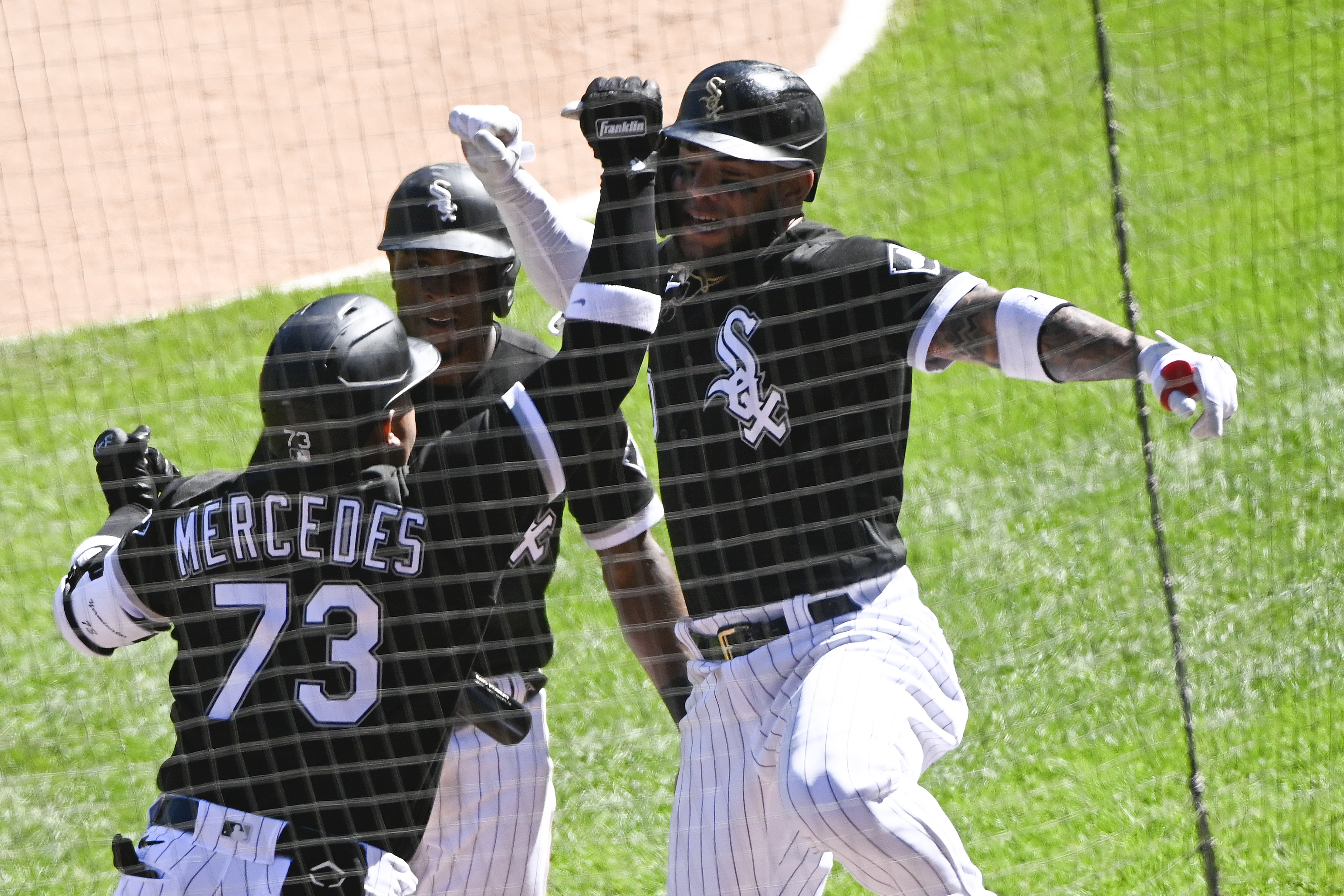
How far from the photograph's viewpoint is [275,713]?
121 inches

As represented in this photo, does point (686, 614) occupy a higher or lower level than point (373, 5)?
lower

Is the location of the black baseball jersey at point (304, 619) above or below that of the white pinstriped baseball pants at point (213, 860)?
above

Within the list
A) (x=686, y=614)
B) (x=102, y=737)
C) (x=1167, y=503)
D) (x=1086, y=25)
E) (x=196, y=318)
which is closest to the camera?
(x=686, y=614)

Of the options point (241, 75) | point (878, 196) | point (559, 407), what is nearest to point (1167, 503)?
point (878, 196)

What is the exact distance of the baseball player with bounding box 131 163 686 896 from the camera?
11.8ft

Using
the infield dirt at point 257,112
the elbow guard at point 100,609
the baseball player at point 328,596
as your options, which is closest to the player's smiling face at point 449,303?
the baseball player at point 328,596

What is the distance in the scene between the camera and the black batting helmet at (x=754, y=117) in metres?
3.41

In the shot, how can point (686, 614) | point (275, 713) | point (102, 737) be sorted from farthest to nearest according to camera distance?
1. point (102, 737)
2. point (686, 614)
3. point (275, 713)

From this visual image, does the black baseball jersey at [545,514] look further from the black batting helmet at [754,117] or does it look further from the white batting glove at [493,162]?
the black batting helmet at [754,117]

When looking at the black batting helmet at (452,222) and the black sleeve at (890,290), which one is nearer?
the black sleeve at (890,290)

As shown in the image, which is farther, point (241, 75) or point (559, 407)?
point (241, 75)

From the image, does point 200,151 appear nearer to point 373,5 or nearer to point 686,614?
point 373,5

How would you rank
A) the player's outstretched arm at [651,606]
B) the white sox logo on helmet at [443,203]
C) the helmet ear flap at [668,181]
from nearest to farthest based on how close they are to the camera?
the helmet ear flap at [668,181], the player's outstretched arm at [651,606], the white sox logo on helmet at [443,203]

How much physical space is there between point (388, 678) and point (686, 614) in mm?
847
